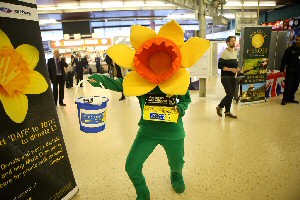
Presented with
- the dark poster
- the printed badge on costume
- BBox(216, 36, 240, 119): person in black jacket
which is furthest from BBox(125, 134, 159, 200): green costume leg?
BBox(216, 36, 240, 119): person in black jacket

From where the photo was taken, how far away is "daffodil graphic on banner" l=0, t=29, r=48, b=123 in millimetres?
1570

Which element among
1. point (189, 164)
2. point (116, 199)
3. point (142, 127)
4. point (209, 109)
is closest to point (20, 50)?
point (142, 127)

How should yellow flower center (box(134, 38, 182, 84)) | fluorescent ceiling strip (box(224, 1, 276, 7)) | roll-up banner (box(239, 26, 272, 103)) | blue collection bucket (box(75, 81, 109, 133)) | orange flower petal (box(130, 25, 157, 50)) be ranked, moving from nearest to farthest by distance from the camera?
yellow flower center (box(134, 38, 182, 84)) → orange flower petal (box(130, 25, 157, 50)) → blue collection bucket (box(75, 81, 109, 133)) → roll-up banner (box(239, 26, 272, 103)) → fluorescent ceiling strip (box(224, 1, 276, 7))

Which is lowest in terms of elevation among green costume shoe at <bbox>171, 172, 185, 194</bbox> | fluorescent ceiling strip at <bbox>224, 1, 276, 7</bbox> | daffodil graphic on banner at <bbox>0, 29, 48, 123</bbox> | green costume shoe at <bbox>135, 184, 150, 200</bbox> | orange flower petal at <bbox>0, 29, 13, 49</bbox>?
green costume shoe at <bbox>171, 172, 185, 194</bbox>

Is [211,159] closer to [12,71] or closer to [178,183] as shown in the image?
[178,183]

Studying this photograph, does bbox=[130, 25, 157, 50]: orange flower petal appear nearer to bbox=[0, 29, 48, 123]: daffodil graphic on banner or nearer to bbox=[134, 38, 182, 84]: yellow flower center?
bbox=[134, 38, 182, 84]: yellow flower center

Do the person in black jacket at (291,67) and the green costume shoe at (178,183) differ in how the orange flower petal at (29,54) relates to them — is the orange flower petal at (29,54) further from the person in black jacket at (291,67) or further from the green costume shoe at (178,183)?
the person in black jacket at (291,67)

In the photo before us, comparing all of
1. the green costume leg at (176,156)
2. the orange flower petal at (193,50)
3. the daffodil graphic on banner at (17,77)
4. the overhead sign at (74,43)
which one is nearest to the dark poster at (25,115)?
the daffodil graphic on banner at (17,77)

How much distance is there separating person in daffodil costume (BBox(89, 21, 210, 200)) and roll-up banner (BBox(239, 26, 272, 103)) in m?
4.13

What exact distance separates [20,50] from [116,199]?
1489mm

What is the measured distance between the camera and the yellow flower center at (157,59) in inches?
59.4

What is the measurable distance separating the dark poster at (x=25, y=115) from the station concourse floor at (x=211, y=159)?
0.53m

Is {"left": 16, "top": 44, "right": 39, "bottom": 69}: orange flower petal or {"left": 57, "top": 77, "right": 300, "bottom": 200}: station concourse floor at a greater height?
{"left": 16, "top": 44, "right": 39, "bottom": 69}: orange flower petal

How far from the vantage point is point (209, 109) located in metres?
5.38
